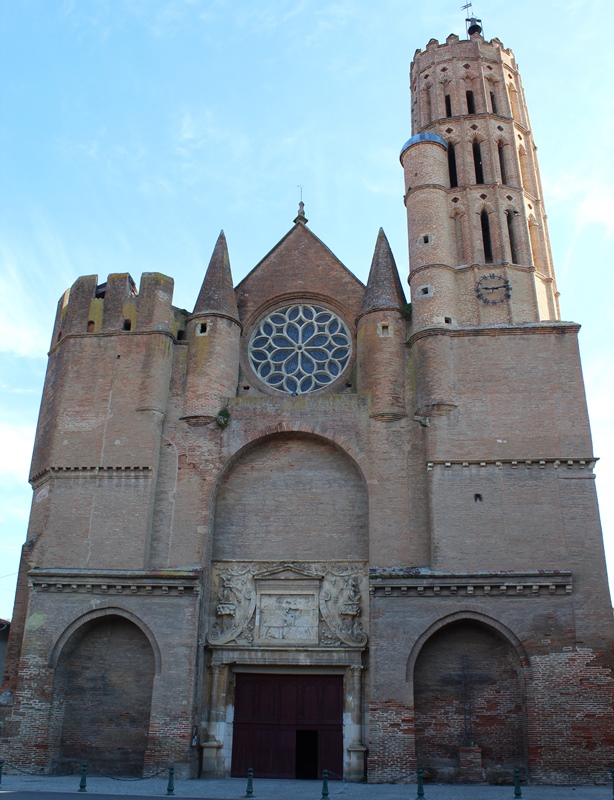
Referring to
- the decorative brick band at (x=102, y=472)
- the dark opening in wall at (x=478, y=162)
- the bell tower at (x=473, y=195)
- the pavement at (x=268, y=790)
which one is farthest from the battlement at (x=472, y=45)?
the pavement at (x=268, y=790)

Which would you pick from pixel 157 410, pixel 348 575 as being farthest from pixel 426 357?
pixel 157 410

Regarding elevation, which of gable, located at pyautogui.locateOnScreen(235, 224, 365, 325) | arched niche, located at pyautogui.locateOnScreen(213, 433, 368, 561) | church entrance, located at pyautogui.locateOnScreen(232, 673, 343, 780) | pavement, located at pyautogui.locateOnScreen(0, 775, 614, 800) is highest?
gable, located at pyautogui.locateOnScreen(235, 224, 365, 325)

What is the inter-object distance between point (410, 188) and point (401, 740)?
1608 centimetres

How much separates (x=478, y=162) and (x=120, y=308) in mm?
12560

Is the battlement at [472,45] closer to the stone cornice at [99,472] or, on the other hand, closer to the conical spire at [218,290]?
the conical spire at [218,290]

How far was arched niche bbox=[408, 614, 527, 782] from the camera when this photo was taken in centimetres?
1814

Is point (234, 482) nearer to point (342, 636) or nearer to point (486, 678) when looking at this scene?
point (342, 636)

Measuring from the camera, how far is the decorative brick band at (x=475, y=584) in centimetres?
1853

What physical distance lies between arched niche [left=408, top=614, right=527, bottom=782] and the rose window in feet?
27.2

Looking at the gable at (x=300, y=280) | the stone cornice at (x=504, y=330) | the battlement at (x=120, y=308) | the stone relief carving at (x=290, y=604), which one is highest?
the gable at (x=300, y=280)

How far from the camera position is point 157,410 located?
71.4ft

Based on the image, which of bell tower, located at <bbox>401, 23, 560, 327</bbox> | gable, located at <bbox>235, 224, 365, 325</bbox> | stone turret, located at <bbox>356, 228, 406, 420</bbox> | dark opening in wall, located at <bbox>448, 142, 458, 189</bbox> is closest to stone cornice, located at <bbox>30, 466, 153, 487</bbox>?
gable, located at <bbox>235, 224, 365, 325</bbox>

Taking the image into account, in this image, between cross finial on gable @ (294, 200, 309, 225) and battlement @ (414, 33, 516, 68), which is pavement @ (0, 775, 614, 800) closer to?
cross finial on gable @ (294, 200, 309, 225)

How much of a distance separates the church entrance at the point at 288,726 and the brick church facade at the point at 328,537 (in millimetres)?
53
